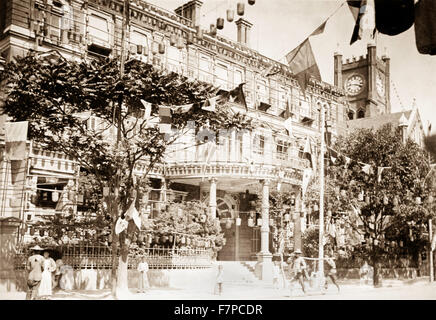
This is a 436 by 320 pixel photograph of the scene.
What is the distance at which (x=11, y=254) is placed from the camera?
14984 mm

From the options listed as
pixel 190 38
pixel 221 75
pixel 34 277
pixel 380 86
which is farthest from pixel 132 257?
pixel 380 86

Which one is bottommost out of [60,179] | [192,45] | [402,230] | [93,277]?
[93,277]

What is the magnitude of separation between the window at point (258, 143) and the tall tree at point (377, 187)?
5784 millimetres

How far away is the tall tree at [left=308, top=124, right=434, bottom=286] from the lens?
79.0 feet

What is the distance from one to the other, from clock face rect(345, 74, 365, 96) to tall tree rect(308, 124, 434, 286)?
3067cm

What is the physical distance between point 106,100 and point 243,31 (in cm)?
2014

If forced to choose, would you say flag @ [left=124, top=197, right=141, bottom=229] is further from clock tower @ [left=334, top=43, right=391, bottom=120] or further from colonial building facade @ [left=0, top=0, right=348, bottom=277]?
clock tower @ [left=334, top=43, right=391, bottom=120]

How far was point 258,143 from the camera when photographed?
31.1m

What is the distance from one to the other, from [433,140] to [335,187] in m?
18.1

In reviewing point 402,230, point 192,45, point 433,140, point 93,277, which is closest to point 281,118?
point 192,45

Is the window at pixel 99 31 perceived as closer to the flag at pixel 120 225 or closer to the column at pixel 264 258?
the column at pixel 264 258

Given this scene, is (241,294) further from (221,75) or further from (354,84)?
(354,84)

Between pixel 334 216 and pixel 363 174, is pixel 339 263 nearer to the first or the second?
pixel 334 216

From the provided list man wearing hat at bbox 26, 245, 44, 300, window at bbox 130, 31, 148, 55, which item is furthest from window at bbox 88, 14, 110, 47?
man wearing hat at bbox 26, 245, 44, 300
